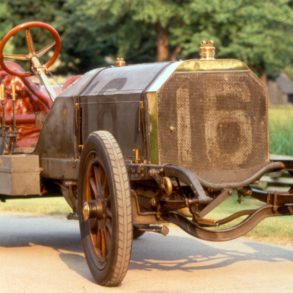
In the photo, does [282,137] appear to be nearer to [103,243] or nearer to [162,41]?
[103,243]

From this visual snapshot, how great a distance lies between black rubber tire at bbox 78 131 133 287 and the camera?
26.4 feet

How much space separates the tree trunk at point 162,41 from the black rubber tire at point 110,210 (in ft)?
166

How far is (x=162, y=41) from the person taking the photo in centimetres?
5966

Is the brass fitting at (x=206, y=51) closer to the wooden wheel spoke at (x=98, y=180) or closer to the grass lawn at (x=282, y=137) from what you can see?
the wooden wheel spoke at (x=98, y=180)

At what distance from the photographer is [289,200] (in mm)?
8664

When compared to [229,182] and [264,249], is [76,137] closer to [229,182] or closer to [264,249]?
[229,182]

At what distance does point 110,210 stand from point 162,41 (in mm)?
51649

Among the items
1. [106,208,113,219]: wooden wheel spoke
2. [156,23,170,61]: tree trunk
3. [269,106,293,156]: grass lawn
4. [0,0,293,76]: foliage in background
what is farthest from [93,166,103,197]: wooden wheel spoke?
[156,23,170,61]: tree trunk

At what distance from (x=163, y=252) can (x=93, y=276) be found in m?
1.88

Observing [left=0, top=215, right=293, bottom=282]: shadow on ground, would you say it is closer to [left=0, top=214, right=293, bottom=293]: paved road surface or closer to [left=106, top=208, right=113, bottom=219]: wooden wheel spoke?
[left=0, top=214, right=293, bottom=293]: paved road surface

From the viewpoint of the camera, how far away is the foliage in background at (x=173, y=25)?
183ft

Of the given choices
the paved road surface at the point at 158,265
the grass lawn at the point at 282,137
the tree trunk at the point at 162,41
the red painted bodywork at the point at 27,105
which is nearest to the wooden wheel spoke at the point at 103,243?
the paved road surface at the point at 158,265

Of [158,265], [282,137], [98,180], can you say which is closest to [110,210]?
[98,180]

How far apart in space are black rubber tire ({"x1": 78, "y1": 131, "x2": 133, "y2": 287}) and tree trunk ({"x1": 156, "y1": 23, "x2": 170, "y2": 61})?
50723 millimetres
